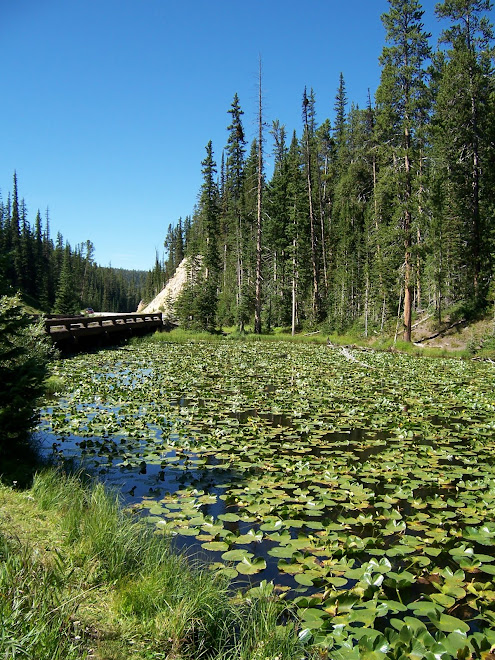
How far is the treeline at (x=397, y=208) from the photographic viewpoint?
936 inches

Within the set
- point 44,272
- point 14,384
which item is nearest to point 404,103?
point 14,384

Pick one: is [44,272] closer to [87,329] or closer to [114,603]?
[87,329]

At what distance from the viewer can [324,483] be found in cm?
615

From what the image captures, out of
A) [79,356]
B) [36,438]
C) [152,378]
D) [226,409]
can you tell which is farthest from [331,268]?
[36,438]

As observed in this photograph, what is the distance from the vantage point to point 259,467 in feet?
22.2

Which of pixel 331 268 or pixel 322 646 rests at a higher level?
pixel 331 268

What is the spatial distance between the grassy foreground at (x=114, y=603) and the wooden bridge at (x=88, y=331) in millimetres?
16577

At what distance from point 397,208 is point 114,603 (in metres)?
25.0

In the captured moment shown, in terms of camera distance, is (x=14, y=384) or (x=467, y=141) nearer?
(x=14, y=384)

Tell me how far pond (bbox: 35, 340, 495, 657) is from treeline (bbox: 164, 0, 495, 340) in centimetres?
1438

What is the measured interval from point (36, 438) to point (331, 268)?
4171 cm

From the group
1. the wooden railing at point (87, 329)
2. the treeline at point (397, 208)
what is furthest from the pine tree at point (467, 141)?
the wooden railing at point (87, 329)

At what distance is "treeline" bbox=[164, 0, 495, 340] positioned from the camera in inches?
936

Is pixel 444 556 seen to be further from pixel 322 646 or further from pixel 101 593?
pixel 101 593
